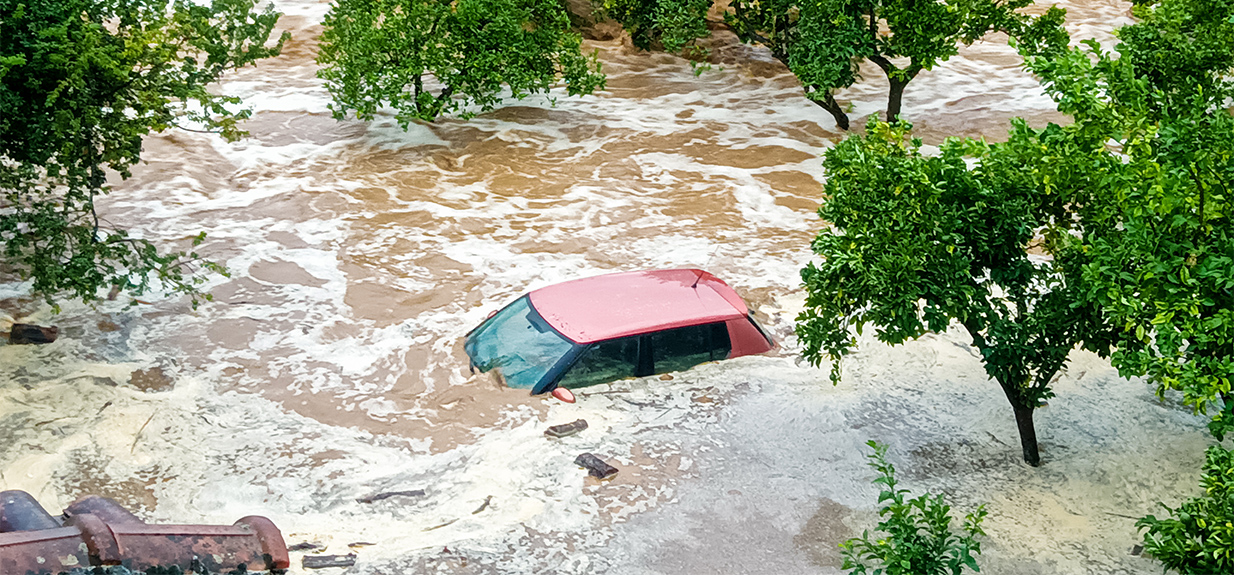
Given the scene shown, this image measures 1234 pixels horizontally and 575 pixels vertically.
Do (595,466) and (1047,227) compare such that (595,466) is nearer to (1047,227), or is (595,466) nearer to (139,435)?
(1047,227)

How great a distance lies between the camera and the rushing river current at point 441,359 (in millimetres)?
8109

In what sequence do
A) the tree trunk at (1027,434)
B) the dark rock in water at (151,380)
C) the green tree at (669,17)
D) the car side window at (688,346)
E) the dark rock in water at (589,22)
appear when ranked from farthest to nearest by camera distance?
the dark rock in water at (589,22), the green tree at (669,17), the dark rock in water at (151,380), the car side window at (688,346), the tree trunk at (1027,434)

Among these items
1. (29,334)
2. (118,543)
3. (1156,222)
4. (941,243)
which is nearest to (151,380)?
(29,334)

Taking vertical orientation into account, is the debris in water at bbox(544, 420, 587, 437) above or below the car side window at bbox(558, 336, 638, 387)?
below

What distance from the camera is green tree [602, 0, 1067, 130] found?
1530 centimetres

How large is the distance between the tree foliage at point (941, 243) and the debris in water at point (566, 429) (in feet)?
7.95

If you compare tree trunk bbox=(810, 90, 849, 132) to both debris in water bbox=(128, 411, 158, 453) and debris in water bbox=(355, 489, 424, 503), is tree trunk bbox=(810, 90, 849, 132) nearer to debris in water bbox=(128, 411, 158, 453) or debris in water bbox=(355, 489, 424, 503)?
debris in water bbox=(355, 489, 424, 503)

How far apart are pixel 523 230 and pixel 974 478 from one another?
7.61m

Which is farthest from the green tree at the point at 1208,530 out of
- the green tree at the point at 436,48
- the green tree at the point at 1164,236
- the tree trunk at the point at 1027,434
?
the green tree at the point at 436,48

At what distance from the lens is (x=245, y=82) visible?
2100cm

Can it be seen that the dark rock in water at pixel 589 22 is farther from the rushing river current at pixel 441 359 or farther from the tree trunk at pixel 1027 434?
the tree trunk at pixel 1027 434

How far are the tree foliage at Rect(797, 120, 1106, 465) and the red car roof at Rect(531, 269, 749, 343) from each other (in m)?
1.96

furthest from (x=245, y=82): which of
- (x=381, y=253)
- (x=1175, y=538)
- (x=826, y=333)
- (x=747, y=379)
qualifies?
(x=1175, y=538)

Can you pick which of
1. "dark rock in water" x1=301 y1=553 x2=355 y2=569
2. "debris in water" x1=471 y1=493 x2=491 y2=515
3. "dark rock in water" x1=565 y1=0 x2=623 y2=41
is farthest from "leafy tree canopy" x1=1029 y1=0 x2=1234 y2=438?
"dark rock in water" x1=565 y1=0 x2=623 y2=41
